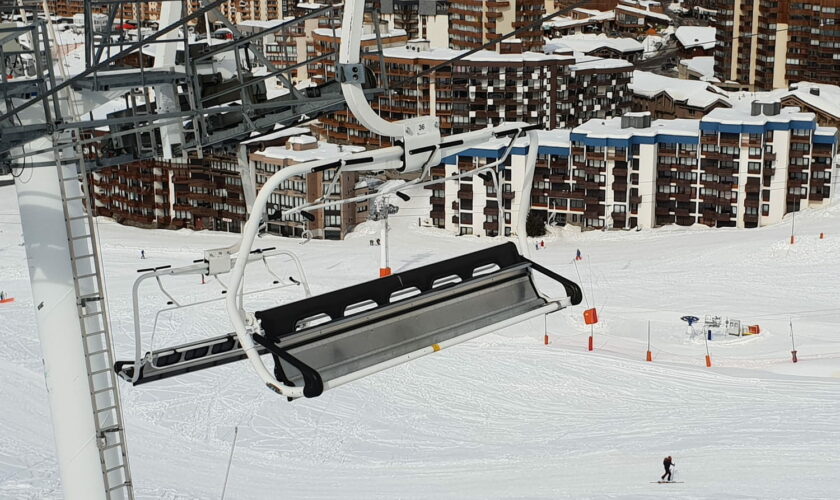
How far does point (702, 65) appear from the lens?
81.8 metres

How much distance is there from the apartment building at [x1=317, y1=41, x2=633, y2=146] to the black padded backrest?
44.1m

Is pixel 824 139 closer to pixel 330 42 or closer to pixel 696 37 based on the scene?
pixel 330 42

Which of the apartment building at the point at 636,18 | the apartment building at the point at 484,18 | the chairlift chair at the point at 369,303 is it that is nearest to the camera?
the chairlift chair at the point at 369,303

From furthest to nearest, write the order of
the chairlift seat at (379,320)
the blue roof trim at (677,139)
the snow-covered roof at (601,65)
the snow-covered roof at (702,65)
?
the snow-covered roof at (702,65)
the snow-covered roof at (601,65)
the blue roof trim at (677,139)
the chairlift seat at (379,320)

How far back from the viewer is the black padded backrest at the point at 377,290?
5.41 meters

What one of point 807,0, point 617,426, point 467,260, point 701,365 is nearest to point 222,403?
point 617,426

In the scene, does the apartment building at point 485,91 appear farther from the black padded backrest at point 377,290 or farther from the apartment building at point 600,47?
the black padded backrest at point 377,290

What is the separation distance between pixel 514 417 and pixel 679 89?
4289 centimetres

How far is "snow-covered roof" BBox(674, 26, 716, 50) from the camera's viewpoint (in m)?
81.8

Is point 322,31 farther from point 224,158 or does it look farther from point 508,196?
point 508,196

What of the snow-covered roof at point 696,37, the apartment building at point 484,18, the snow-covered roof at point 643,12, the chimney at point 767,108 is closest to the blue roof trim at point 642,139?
the chimney at point 767,108

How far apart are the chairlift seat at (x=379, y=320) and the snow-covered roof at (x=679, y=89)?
52.5 m

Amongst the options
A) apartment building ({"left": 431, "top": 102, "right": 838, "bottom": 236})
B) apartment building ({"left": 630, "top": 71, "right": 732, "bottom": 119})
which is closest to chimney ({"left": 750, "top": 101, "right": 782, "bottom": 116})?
apartment building ({"left": 431, "top": 102, "right": 838, "bottom": 236})

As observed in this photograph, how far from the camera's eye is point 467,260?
6430 millimetres
